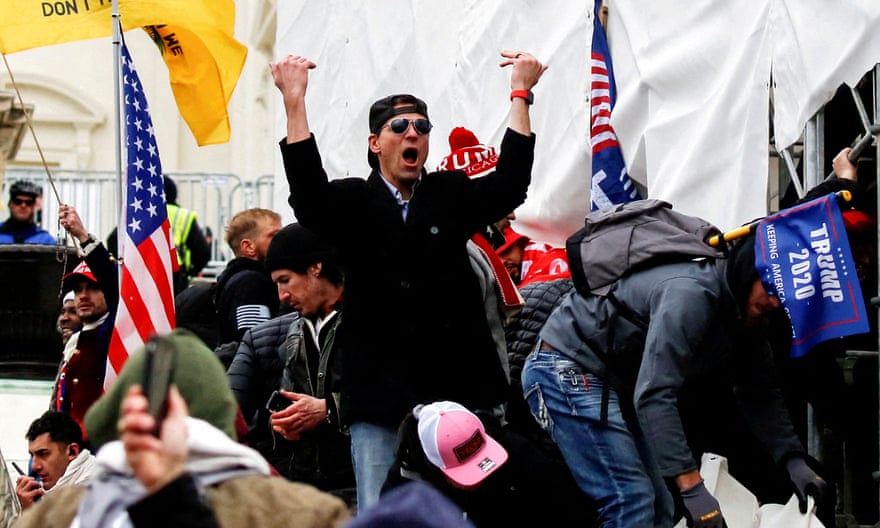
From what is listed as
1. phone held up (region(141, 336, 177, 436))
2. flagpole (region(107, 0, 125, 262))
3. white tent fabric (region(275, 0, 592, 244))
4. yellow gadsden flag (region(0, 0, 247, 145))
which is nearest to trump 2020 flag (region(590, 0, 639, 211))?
white tent fabric (region(275, 0, 592, 244))

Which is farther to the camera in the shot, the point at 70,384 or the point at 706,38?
the point at 70,384

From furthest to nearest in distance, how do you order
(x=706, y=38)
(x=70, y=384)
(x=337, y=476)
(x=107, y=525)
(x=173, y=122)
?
(x=173, y=122) < (x=70, y=384) < (x=706, y=38) < (x=337, y=476) < (x=107, y=525)

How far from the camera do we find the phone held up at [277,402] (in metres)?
7.16

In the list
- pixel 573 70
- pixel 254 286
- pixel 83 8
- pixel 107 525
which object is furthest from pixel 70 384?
pixel 107 525

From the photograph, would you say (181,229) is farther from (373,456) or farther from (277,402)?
(373,456)

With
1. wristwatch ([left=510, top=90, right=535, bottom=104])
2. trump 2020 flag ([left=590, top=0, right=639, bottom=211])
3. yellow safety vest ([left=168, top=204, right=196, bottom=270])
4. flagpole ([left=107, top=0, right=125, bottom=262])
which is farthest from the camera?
yellow safety vest ([left=168, top=204, right=196, bottom=270])

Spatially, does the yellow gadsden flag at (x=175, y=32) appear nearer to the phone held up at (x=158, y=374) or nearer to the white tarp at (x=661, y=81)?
the white tarp at (x=661, y=81)

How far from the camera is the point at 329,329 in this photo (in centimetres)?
716

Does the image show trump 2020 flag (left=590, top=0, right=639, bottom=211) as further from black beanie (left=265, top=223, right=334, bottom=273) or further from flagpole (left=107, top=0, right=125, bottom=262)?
flagpole (left=107, top=0, right=125, bottom=262)

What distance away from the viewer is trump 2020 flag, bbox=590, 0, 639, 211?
8461 mm

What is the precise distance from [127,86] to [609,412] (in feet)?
14.0

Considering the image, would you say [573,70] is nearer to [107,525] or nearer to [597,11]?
[597,11]

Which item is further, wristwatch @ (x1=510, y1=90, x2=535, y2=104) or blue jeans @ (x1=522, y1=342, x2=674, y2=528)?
wristwatch @ (x1=510, y1=90, x2=535, y2=104)

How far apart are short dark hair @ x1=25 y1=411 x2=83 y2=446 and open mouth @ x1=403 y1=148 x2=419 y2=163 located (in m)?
2.78
